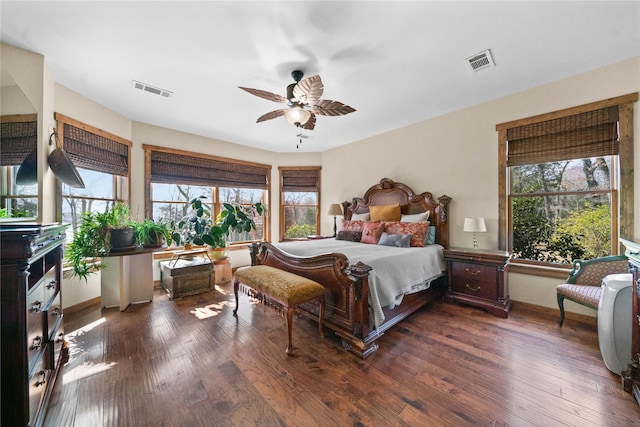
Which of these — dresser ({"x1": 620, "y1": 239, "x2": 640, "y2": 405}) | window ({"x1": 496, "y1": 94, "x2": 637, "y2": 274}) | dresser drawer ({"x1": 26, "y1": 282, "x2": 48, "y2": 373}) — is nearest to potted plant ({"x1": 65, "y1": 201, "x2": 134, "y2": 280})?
dresser drawer ({"x1": 26, "y1": 282, "x2": 48, "y2": 373})

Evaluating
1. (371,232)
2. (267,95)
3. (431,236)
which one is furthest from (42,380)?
(431,236)

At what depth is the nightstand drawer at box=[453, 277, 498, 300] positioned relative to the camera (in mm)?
Answer: 2867

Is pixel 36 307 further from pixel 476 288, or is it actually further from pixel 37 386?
pixel 476 288

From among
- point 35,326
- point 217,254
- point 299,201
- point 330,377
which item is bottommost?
point 330,377

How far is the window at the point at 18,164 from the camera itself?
5.80 ft

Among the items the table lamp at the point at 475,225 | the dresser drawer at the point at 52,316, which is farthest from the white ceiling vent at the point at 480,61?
the dresser drawer at the point at 52,316

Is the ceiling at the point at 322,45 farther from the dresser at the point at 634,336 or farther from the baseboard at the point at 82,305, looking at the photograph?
the baseboard at the point at 82,305

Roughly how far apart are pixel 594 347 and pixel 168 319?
4312 millimetres

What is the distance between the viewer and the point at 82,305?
304 centimetres

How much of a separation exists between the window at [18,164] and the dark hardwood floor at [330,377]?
1.32 m

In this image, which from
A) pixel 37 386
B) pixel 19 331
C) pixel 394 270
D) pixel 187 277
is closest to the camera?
pixel 19 331

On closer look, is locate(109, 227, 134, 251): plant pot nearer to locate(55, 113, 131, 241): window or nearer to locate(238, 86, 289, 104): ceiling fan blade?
locate(55, 113, 131, 241): window

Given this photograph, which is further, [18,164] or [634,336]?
[18,164]

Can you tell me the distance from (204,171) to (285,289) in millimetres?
3528
